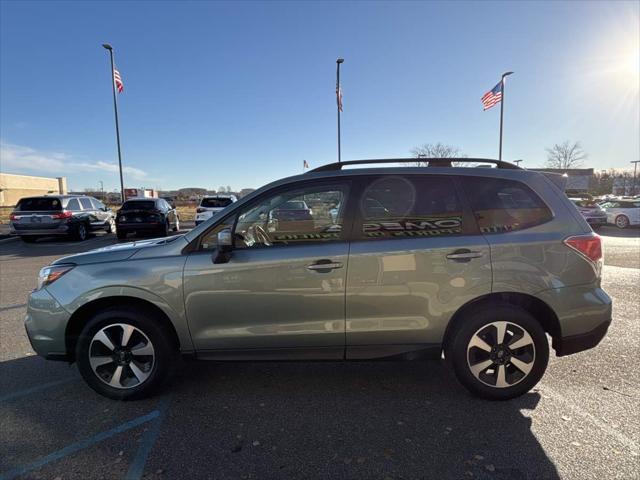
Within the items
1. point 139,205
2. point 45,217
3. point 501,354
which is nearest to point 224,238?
point 501,354

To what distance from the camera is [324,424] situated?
8.84 ft

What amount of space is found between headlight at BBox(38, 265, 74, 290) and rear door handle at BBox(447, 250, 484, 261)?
122 inches

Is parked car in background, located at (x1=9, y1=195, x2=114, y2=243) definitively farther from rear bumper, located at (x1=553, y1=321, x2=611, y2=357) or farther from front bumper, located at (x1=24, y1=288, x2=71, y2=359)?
rear bumper, located at (x1=553, y1=321, x2=611, y2=357)

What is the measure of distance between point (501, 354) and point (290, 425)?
68.4 inches

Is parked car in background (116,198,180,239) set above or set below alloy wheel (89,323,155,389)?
above

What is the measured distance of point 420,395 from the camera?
10.1 feet

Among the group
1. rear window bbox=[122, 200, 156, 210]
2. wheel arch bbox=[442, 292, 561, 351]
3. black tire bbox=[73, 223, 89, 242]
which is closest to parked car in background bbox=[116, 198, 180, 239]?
rear window bbox=[122, 200, 156, 210]

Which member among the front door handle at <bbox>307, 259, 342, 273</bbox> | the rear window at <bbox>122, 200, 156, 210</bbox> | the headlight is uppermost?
the rear window at <bbox>122, 200, 156, 210</bbox>

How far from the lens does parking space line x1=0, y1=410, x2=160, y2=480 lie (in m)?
2.24

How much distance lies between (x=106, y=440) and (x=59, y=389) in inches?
42.0

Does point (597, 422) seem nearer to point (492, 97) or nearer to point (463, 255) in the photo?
point (463, 255)

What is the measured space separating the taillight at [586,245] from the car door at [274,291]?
5.86ft

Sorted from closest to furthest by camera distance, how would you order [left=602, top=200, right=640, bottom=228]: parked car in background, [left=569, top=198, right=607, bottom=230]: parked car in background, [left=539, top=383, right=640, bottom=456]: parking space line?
[left=539, top=383, right=640, bottom=456]: parking space line < [left=602, top=200, right=640, bottom=228]: parked car in background < [left=569, top=198, right=607, bottom=230]: parked car in background

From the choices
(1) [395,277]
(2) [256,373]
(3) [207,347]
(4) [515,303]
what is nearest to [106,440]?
(3) [207,347]
